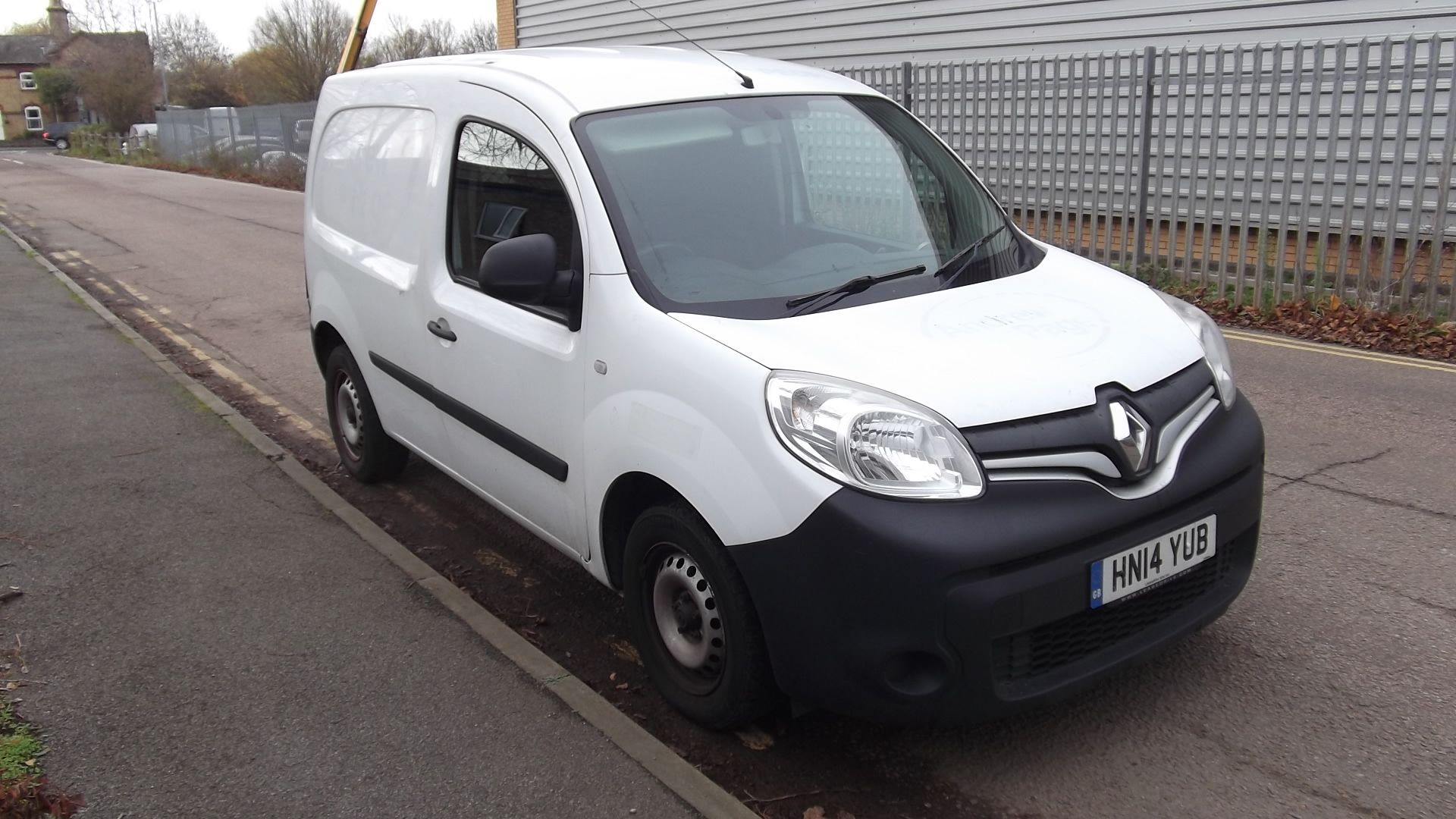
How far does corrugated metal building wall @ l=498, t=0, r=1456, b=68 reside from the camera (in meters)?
10.8

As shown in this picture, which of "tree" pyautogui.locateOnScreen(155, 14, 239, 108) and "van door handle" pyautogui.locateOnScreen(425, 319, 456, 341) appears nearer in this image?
"van door handle" pyautogui.locateOnScreen(425, 319, 456, 341)

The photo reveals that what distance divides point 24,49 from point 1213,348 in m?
113

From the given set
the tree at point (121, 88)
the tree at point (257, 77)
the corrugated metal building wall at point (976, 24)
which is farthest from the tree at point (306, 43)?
the corrugated metal building wall at point (976, 24)

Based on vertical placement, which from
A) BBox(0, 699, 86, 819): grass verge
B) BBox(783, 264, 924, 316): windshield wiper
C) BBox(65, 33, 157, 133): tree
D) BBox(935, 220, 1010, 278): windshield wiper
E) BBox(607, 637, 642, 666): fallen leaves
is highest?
BBox(65, 33, 157, 133): tree

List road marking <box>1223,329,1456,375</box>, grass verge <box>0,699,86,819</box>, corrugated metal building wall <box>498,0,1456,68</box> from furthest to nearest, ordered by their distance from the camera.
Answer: corrugated metal building wall <box>498,0,1456,68</box>, road marking <box>1223,329,1456,375</box>, grass verge <box>0,699,86,819</box>

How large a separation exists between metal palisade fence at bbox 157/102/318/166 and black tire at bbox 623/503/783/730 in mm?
26647

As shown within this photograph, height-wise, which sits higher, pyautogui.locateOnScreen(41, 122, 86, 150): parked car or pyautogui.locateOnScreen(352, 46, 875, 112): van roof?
pyautogui.locateOnScreen(41, 122, 86, 150): parked car

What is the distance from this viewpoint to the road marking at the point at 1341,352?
7418 mm

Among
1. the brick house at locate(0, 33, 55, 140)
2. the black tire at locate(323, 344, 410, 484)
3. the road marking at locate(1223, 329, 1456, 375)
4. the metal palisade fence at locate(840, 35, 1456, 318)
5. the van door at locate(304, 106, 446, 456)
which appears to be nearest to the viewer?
the van door at locate(304, 106, 446, 456)

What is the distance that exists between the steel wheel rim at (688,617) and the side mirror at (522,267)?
87cm

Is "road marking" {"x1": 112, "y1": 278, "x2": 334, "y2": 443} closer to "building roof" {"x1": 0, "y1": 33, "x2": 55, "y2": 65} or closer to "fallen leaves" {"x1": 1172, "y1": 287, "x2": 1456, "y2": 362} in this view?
"fallen leaves" {"x1": 1172, "y1": 287, "x2": 1456, "y2": 362}

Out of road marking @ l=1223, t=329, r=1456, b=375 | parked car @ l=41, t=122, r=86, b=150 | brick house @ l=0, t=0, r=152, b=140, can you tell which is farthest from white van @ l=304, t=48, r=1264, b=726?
brick house @ l=0, t=0, r=152, b=140

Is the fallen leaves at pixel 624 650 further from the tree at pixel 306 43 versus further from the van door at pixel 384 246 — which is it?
the tree at pixel 306 43

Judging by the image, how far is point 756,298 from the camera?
342cm
